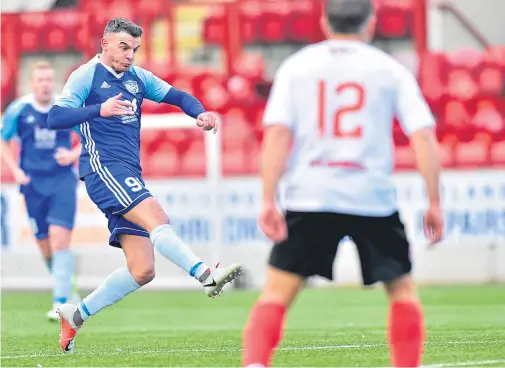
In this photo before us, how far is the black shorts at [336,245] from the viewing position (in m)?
5.52

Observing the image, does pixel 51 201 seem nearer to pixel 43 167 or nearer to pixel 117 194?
pixel 43 167

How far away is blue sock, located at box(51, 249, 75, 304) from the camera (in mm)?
11781

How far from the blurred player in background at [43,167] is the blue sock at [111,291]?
11.3 ft

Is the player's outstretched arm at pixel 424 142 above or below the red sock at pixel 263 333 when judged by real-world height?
above

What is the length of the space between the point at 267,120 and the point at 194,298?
1037 centimetres

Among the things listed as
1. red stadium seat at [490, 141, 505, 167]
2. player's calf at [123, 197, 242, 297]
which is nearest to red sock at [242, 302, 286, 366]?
player's calf at [123, 197, 242, 297]

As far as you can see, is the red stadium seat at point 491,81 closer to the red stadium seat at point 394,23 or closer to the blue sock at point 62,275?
the red stadium seat at point 394,23

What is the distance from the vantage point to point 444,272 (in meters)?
16.9

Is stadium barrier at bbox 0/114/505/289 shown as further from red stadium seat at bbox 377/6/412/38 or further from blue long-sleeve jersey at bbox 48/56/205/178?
blue long-sleeve jersey at bbox 48/56/205/178

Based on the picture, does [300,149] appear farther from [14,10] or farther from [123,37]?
[14,10]

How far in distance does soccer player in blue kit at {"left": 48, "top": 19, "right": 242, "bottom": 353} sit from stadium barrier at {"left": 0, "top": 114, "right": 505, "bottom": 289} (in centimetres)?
835

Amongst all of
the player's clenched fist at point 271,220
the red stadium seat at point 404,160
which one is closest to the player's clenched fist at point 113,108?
the player's clenched fist at point 271,220

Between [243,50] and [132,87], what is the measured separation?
14166 millimetres

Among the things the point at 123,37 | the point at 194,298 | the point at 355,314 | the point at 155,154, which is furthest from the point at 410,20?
the point at 123,37
